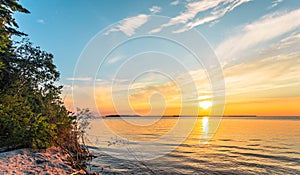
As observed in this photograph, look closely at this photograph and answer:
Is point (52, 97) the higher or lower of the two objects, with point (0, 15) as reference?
lower

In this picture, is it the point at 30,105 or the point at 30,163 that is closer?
the point at 30,163

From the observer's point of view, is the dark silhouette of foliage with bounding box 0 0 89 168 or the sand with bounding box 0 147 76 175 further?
the dark silhouette of foliage with bounding box 0 0 89 168

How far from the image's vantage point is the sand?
9539mm

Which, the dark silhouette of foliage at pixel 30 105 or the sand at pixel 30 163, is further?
the dark silhouette of foliage at pixel 30 105

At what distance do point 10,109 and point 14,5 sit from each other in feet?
23.4

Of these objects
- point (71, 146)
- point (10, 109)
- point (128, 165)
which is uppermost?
point (10, 109)

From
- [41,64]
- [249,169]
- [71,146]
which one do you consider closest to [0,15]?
[41,64]

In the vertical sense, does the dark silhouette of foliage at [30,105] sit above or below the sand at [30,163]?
above

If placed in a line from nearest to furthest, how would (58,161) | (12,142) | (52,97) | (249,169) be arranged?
(58,161) < (12,142) < (249,169) < (52,97)

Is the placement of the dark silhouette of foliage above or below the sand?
above

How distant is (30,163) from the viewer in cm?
1056

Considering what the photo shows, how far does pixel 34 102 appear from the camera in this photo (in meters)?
17.8

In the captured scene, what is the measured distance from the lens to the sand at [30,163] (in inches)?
376

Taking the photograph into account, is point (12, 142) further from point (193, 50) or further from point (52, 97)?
point (193, 50)
